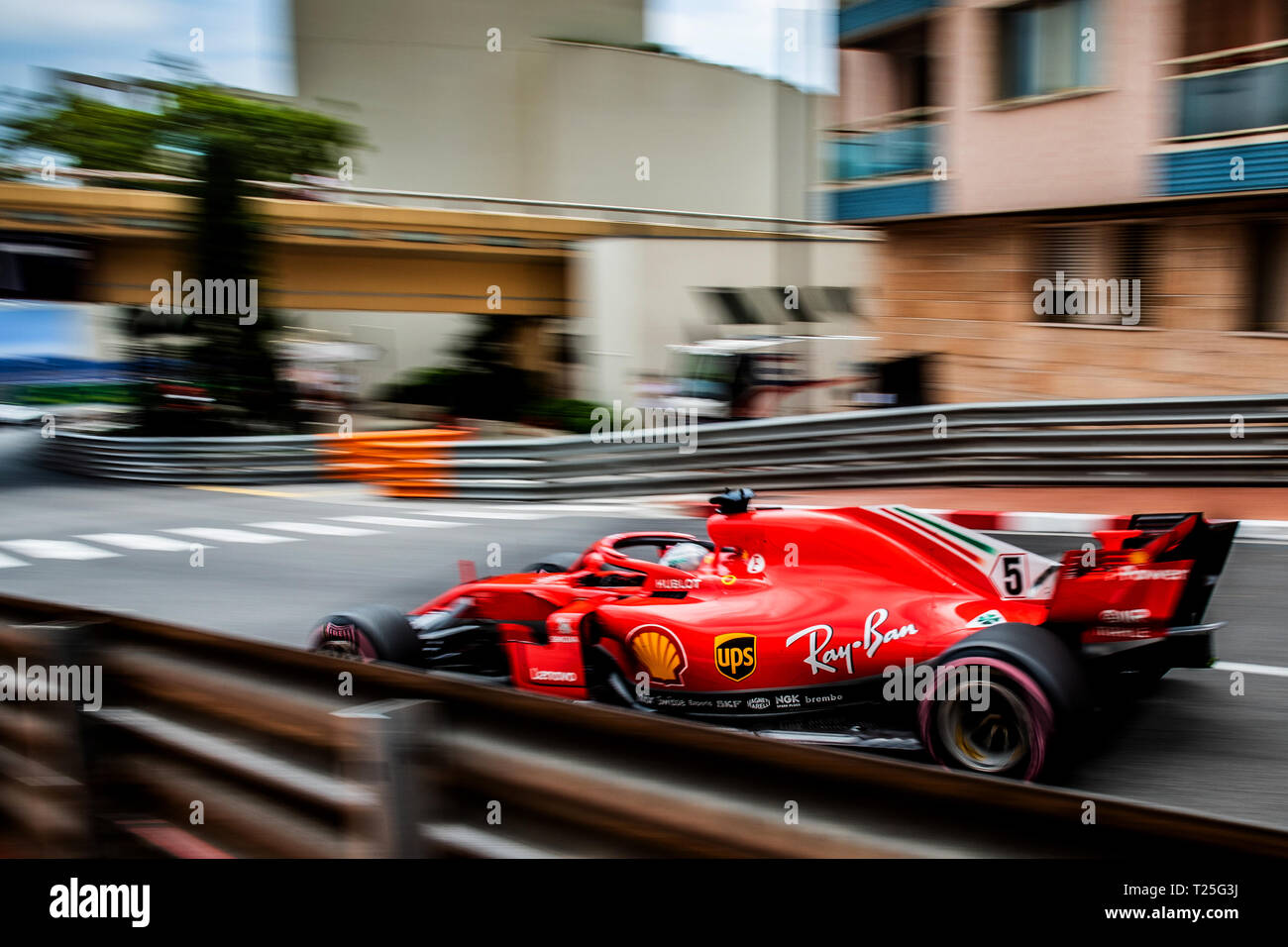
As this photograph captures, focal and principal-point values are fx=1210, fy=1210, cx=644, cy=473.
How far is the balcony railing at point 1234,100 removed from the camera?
13.0 meters

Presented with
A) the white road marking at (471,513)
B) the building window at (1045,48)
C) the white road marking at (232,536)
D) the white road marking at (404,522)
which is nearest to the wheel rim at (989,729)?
the white road marking at (404,522)

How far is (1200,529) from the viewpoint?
4.49 metres

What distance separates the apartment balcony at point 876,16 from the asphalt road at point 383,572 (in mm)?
8836

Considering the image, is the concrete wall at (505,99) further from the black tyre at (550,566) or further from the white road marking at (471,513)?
the black tyre at (550,566)

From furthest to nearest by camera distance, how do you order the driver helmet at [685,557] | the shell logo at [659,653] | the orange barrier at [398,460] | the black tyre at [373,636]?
the orange barrier at [398,460] < the driver helmet at [685,557] < the black tyre at [373,636] < the shell logo at [659,653]

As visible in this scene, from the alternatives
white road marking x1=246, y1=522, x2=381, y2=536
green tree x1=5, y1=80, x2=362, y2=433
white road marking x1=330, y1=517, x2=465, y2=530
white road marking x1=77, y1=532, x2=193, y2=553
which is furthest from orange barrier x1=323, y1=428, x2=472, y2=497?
green tree x1=5, y1=80, x2=362, y2=433

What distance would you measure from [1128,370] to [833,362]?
32.0ft

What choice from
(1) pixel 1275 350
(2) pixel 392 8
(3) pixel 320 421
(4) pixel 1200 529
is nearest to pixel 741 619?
(4) pixel 1200 529

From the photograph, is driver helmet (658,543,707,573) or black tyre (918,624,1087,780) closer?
black tyre (918,624,1087,780)

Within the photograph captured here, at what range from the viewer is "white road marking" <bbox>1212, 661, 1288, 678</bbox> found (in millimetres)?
5594

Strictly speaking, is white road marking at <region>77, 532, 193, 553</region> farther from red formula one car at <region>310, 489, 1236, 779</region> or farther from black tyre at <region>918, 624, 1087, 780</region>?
black tyre at <region>918, 624, 1087, 780</region>

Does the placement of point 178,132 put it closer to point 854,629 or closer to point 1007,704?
point 854,629

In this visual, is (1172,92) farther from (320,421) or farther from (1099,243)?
(320,421)

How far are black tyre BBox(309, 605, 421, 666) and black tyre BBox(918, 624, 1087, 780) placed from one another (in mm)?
2470
